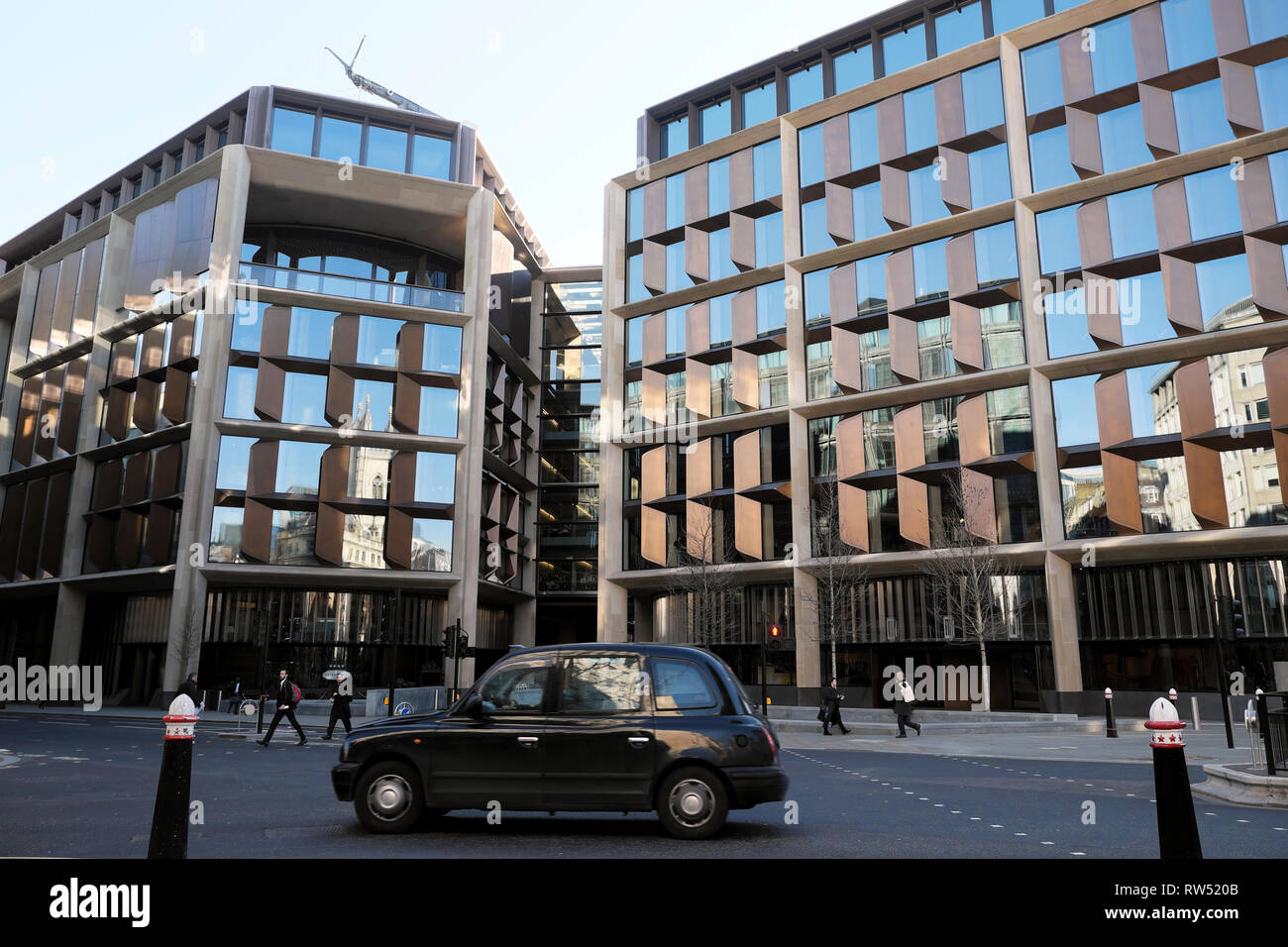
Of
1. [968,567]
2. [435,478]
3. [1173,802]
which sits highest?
[435,478]

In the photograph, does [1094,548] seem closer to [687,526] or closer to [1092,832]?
[687,526]

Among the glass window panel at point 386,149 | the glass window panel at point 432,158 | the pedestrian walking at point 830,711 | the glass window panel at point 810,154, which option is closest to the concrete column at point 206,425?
the glass window panel at point 386,149

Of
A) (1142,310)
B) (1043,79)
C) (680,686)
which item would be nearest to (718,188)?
(1043,79)

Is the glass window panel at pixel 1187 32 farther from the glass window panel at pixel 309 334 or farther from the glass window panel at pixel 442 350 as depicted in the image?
the glass window panel at pixel 309 334

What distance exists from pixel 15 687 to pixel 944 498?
1790 inches

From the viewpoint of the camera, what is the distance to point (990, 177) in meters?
36.7

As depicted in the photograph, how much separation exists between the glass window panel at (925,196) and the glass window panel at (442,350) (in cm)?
2147

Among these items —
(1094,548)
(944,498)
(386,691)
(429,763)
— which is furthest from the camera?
(944,498)

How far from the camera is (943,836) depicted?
7.71 meters

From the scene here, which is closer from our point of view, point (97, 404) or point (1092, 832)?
point (1092, 832)

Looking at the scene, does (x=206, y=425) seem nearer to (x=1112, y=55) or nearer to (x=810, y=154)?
(x=810, y=154)

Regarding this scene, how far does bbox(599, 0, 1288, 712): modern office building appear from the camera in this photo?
104 feet

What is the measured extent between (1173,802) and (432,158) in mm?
45037
